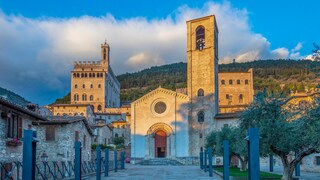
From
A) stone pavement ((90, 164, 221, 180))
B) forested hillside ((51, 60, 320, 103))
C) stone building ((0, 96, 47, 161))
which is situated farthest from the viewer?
forested hillside ((51, 60, 320, 103))

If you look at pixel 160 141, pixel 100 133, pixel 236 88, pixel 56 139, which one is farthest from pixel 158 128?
pixel 236 88

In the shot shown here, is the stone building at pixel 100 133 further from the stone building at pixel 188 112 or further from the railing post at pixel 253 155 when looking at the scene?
the railing post at pixel 253 155

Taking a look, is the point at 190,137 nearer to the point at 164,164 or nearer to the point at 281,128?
the point at 164,164

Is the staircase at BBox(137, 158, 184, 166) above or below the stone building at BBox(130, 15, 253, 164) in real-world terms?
below

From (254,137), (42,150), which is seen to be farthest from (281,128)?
(42,150)

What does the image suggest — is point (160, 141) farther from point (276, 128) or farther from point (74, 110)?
point (74, 110)

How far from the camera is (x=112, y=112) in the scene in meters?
→ 121

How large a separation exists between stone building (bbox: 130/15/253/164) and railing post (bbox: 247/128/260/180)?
159ft

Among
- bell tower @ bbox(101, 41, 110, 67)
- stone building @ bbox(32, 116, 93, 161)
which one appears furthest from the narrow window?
bell tower @ bbox(101, 41, 110, 67)

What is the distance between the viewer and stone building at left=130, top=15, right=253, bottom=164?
60219 mm

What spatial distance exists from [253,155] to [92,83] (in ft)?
403

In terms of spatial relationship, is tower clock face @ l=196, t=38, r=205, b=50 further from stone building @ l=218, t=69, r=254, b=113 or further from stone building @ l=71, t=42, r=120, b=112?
stone building @ l=71, t=42, r=120, b=112

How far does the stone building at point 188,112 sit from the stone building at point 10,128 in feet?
131

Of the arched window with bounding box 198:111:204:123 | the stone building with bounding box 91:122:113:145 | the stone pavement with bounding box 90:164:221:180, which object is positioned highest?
the arched window with bounding box 198:111:204:123
